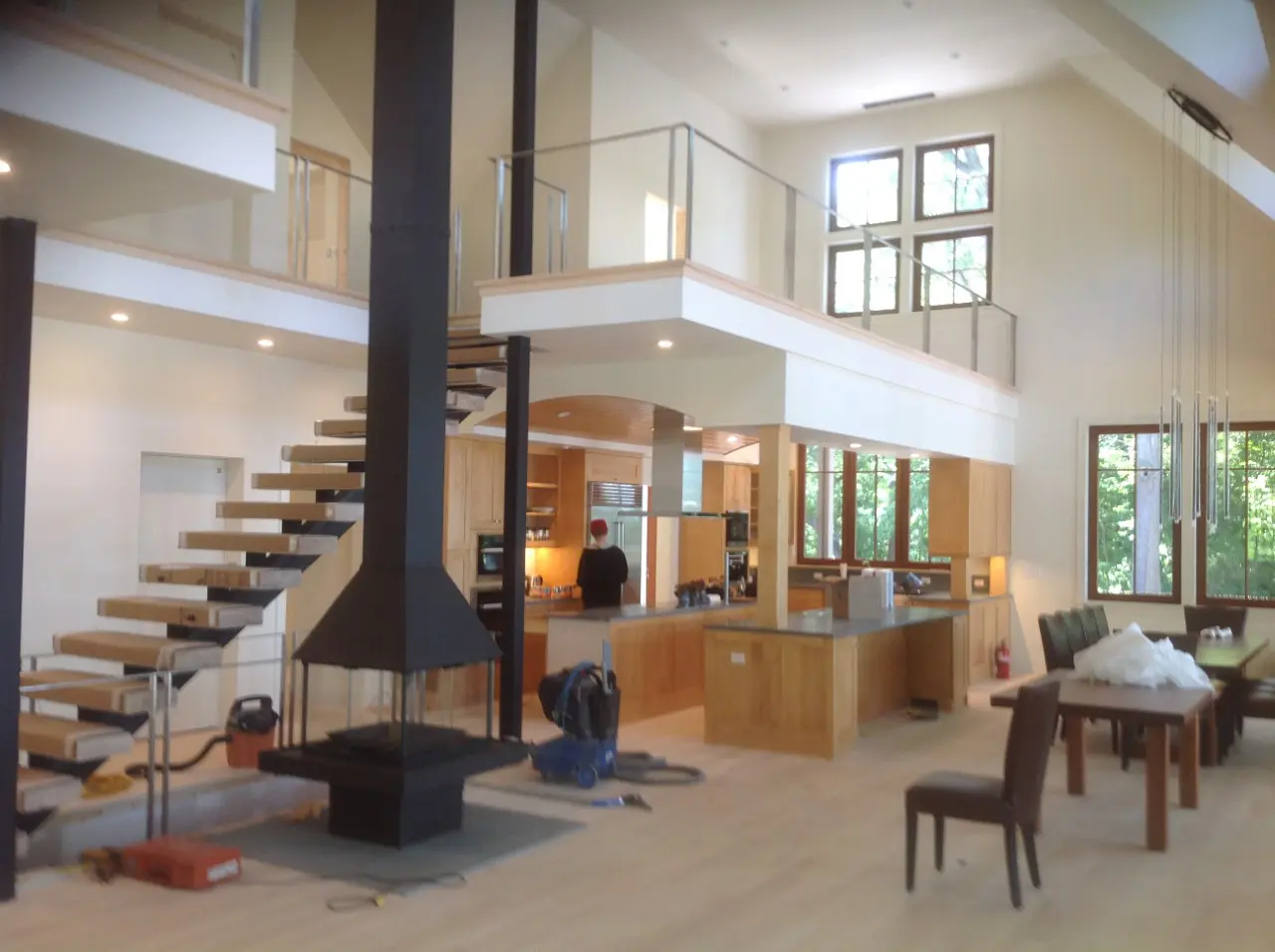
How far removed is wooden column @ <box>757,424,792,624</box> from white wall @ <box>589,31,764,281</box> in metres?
2.85

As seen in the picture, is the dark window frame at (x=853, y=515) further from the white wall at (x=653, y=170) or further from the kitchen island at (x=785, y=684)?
the kitchen island at (x=785, y=684)

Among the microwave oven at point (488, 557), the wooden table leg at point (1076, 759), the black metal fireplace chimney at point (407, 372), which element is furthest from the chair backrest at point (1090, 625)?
the black metal fireplace chimney at point (407, 372)

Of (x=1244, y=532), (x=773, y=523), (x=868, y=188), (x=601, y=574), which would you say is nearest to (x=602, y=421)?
(x=601, y=574)

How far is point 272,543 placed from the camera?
255 inches

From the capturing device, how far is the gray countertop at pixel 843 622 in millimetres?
7934

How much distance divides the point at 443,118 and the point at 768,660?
425cm

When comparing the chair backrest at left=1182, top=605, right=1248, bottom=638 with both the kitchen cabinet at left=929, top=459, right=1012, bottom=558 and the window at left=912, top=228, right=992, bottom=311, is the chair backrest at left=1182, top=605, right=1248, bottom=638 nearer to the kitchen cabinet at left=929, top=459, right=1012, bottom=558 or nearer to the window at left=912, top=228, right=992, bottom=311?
the kitchen cabinet at left=929, top=459, right=1012, bottom=558

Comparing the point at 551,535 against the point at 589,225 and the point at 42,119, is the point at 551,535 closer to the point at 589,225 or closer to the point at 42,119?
the point at 589,225

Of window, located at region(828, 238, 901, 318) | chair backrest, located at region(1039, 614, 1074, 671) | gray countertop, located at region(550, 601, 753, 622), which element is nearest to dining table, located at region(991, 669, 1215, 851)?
chair backrest, located at region(1039, 614, 1074, 671)

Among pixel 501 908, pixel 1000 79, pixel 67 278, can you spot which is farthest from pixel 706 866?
pixel 1000 79

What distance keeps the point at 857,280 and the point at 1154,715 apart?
835 centimetres

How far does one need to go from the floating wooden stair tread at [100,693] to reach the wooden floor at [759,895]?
87 cm

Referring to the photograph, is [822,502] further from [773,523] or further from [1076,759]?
[1076,759]

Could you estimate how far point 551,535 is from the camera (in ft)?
37.3
